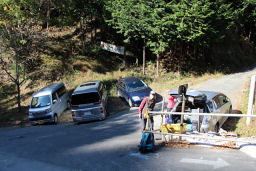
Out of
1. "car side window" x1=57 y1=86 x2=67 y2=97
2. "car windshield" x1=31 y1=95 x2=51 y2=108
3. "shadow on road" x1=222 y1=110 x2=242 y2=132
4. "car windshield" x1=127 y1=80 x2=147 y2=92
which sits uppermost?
"car windshield" x1=127 y1=80 x2=147 y2=92

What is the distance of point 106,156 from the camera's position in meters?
7.09

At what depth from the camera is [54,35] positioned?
2670 cm

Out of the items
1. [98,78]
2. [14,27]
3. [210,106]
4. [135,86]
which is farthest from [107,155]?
[98,78]

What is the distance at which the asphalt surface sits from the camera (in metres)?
5.83

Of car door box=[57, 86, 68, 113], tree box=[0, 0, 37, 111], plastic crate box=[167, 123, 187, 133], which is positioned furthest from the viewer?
car door box=[57, 86, 68, 113]

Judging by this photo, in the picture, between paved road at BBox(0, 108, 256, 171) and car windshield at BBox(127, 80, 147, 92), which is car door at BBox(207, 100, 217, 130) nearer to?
paved road at BBox(0, 108, 256, 171)

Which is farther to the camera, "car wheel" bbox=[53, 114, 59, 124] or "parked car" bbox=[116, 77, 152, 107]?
"parked car" bbox=[116, 77, 152, 107]

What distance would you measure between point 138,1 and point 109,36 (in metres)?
7.61

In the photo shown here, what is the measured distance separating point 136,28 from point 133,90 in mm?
6963

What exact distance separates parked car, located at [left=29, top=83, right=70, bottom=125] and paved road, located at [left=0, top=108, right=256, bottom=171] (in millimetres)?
4085

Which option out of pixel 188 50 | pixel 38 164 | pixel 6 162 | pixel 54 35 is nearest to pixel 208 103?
pixel 38 164

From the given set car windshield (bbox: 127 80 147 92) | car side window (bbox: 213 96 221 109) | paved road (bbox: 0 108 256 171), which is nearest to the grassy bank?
car windshield (bbox: 127 80 147 92)

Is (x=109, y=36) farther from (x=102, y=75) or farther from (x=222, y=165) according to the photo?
(x=222, y=165)

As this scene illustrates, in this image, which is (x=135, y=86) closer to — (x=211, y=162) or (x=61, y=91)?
(x=61, y=91)
